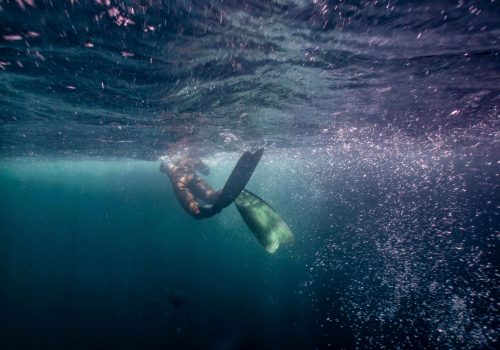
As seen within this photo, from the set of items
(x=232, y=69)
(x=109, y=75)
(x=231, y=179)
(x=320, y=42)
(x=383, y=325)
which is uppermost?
(x=320, y=42)

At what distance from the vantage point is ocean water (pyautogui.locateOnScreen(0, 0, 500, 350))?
6.28 m

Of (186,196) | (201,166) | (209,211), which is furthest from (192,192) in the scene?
(201,166)

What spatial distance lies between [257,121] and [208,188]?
5.32 m

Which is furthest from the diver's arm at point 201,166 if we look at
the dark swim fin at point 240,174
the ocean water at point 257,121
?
the dark swim fin at point 240,174

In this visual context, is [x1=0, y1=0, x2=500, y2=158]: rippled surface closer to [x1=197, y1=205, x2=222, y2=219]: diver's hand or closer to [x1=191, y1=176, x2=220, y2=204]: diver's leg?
[x1=191, y1=176, x2=220, y2=204]: diver's leg

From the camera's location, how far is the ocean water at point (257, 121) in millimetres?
6281

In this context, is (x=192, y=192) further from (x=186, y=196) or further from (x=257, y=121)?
(x=257, y=121)

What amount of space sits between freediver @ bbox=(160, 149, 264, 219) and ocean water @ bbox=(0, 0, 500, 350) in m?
2.96

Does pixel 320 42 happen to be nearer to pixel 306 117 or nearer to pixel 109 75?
Result: pixel 109 75

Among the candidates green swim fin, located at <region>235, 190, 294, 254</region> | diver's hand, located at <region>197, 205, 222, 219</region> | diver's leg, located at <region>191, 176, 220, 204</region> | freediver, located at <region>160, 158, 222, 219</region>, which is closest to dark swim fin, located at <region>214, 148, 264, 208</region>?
diver's hand, located at <region>197, 205, 222, 219</region>

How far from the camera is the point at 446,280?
898 inches

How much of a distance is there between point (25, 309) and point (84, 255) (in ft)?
61.8

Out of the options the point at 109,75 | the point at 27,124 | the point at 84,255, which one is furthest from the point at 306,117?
the point at 84,255

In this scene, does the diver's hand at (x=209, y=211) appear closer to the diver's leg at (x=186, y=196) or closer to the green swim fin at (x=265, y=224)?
the diver's leg at (x=186, y=196)
